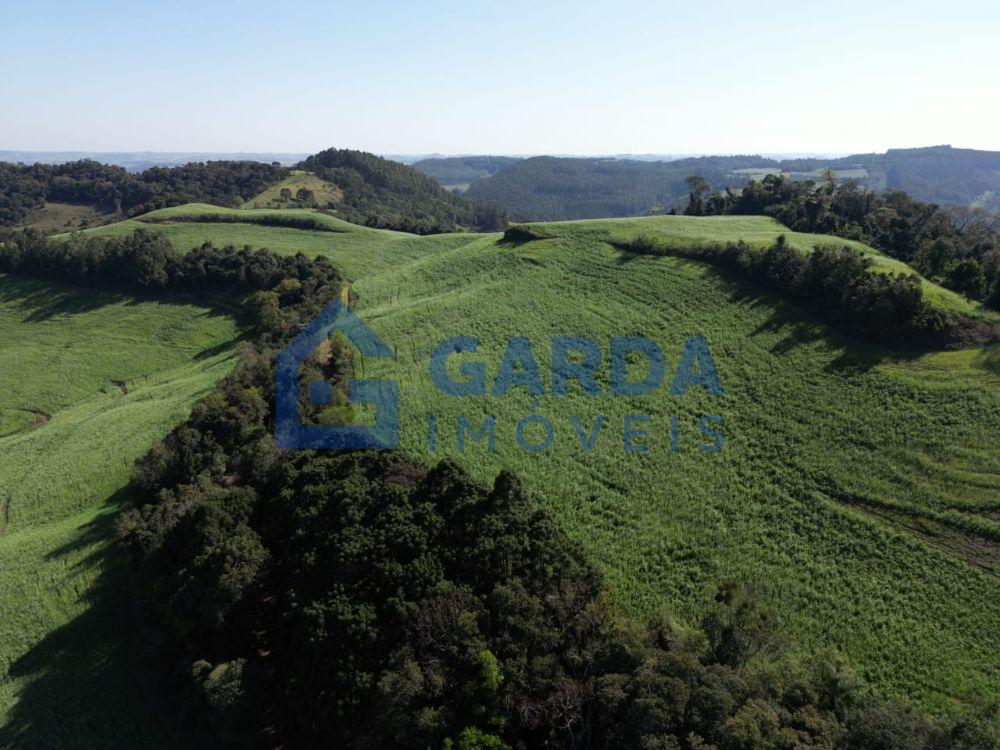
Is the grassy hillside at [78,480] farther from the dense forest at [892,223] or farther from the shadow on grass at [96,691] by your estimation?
the dense forest at [892,223]

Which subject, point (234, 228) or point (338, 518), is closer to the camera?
point (338, 518)

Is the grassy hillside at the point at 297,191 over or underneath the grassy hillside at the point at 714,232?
over

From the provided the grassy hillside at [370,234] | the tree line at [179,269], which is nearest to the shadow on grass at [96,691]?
the tree line at [179,269]

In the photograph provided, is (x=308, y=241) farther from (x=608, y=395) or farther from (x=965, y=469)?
(x=965, y=469)

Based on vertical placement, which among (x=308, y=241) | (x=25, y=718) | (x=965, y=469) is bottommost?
(x=25, y=718)

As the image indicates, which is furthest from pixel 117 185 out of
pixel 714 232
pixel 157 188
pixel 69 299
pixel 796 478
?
pixel 796 478

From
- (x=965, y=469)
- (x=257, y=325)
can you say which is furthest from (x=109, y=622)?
(x=965, y=469)

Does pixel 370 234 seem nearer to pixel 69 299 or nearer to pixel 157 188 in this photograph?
pixel 69 299
